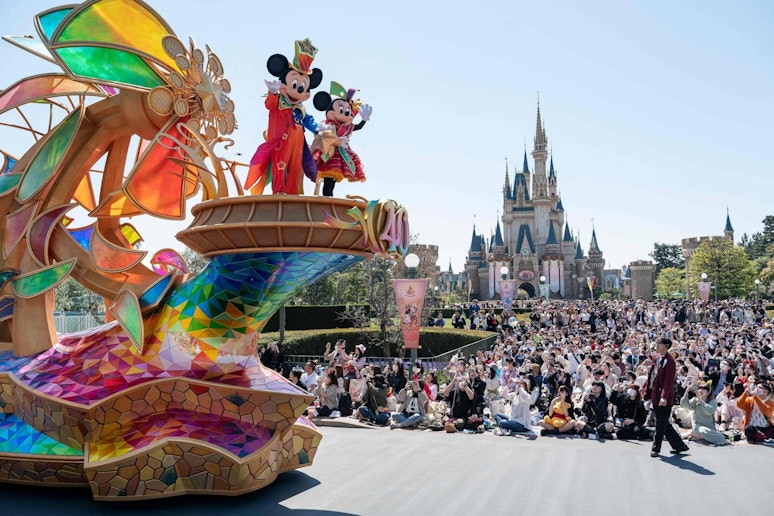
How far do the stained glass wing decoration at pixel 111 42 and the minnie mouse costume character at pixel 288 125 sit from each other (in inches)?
56.1

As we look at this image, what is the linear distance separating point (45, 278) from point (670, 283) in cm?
9130

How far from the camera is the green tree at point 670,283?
3457 inches

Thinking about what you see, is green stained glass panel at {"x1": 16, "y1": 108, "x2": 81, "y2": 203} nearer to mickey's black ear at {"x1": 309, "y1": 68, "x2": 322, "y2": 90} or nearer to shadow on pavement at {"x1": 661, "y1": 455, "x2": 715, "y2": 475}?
mickey's black ear at {"x1": 309, "y1": 68, "x2": 322, "y2": 90}

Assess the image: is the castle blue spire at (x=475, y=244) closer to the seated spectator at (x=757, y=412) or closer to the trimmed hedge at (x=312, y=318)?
the trimmed hedge at (x=312, y=318)

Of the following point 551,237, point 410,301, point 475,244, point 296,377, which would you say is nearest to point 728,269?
point 551,237

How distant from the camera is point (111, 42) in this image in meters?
7.38

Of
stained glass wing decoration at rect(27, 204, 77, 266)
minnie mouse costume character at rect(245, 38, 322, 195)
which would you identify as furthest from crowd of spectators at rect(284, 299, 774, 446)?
stained glass wing decoration at rect(27, 204, 77, 266)

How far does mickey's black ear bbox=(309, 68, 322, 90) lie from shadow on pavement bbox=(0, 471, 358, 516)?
430 cm

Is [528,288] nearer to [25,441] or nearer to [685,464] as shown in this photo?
[685,464]

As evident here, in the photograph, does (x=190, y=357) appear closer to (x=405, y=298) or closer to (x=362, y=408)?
(x=362, y=408)

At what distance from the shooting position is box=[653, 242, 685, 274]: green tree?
111312 mm


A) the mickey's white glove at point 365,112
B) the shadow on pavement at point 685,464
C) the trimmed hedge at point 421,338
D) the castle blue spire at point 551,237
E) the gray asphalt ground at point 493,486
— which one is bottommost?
the gray asphalt ground at point 493,486

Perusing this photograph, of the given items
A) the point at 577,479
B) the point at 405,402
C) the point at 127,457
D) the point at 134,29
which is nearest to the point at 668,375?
the point at 577,479

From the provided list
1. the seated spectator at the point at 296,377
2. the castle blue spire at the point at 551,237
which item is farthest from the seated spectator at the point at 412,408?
the castle blue spire at the point at 551,237
